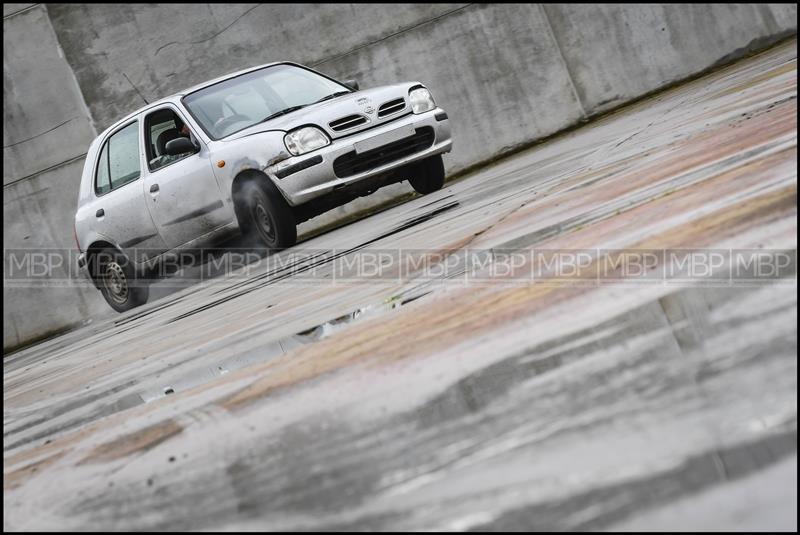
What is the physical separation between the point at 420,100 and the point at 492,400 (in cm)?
716

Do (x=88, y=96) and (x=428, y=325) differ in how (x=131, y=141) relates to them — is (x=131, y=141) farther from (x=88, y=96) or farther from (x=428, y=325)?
(x=428, y=325)

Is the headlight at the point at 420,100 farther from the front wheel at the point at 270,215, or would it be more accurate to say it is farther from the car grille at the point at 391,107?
the front wheel at the point at 270,215

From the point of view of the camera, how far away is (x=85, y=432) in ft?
10.0

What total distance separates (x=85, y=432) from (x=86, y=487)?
829 mm

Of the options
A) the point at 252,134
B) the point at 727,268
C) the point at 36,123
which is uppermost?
the point at 36,123

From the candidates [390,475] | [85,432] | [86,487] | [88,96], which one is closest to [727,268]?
[390,475]

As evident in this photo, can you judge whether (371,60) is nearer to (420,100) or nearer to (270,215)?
(420,100)

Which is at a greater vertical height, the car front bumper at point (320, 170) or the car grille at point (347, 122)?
the car grille at point (347, 122)

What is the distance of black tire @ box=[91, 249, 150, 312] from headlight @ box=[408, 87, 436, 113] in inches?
111

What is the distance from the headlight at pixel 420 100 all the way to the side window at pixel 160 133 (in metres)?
1.87

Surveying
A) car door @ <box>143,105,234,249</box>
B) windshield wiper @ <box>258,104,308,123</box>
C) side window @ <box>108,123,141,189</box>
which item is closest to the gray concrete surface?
car door @ <box>143,105,234,249</box>

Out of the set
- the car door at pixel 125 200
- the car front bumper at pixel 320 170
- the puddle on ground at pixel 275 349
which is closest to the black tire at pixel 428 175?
the car front bumper at pixel 320 170

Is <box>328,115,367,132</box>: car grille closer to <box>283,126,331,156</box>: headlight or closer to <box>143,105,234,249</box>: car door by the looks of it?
<box>283,126,331,156</box>: headlight

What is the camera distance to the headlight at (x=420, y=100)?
878 centimetres
